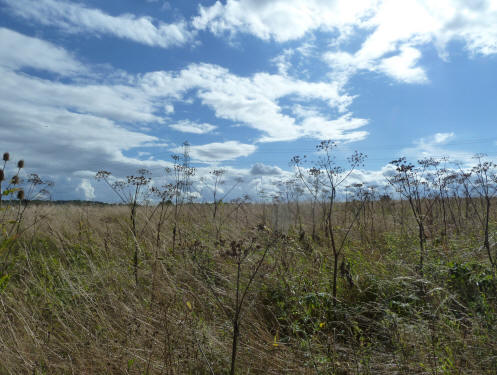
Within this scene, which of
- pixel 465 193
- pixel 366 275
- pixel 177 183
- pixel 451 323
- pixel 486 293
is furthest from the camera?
pixel 465 193

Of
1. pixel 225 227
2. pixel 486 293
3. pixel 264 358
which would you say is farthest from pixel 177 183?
pixel 486 293

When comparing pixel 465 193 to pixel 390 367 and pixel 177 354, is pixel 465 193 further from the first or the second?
pixel 177 354

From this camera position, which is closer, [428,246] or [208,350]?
[208,350]

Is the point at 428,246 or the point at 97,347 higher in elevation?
the point at 428,246

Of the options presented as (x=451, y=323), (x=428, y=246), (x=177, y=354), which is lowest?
(x=177, y=354)

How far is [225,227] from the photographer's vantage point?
6.55 metres

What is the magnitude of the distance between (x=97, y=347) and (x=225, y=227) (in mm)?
4091

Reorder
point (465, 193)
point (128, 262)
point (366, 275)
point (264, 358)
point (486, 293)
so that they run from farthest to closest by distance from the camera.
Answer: point (465, 193) < point (128, 262) < point (366, 275) < point (486, 293) < point (264, 358)

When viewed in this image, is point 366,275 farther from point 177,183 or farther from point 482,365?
point 177,183

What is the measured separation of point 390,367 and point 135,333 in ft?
6.74

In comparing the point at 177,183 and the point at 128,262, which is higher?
the point at 177,183

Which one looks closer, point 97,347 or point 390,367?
point 390,367

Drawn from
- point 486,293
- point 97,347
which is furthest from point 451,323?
point 97,347

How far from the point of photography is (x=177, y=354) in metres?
2.49
